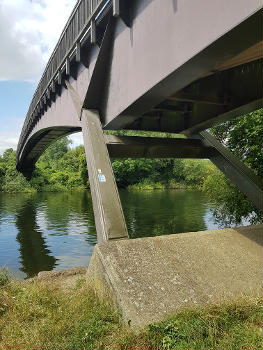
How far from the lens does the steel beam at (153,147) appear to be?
688cm

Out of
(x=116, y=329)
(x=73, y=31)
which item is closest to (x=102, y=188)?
(x=116, y=329)

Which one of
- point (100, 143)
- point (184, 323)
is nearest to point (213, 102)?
point (100, 143)

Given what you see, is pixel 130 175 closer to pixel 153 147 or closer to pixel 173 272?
pixel 153 147

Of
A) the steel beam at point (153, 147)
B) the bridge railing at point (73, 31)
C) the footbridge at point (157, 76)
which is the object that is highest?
the bridge railing at point (73, 31)

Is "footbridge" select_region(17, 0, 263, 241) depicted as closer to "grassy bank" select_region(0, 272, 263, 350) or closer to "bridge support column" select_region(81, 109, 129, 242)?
"bridge support column" select_region(81, 109, 129, 242)

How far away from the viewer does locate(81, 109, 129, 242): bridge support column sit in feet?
16.9

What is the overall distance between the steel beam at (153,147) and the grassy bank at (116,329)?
3.91 m

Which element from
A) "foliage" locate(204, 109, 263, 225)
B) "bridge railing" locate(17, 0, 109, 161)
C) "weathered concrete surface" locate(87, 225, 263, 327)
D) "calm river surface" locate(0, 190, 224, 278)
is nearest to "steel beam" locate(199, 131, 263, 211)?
"weathered concrete surface" locate(87, 225, 263, 327)

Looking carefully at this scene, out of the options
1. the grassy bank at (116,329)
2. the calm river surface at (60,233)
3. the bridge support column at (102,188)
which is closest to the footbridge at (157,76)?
the bridge support column at (102,188)

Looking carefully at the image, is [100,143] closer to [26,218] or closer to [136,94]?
[136,94]

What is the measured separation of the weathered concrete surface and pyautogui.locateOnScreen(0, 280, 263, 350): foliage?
7.5 inches

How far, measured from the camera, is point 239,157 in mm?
10836

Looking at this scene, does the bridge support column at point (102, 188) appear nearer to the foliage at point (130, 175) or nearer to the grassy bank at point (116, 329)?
the grassy bank at point (116, 329)

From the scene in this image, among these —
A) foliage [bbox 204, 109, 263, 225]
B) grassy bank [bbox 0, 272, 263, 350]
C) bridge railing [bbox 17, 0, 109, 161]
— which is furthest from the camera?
foliage [bbox 204, 109, 263, 225]
